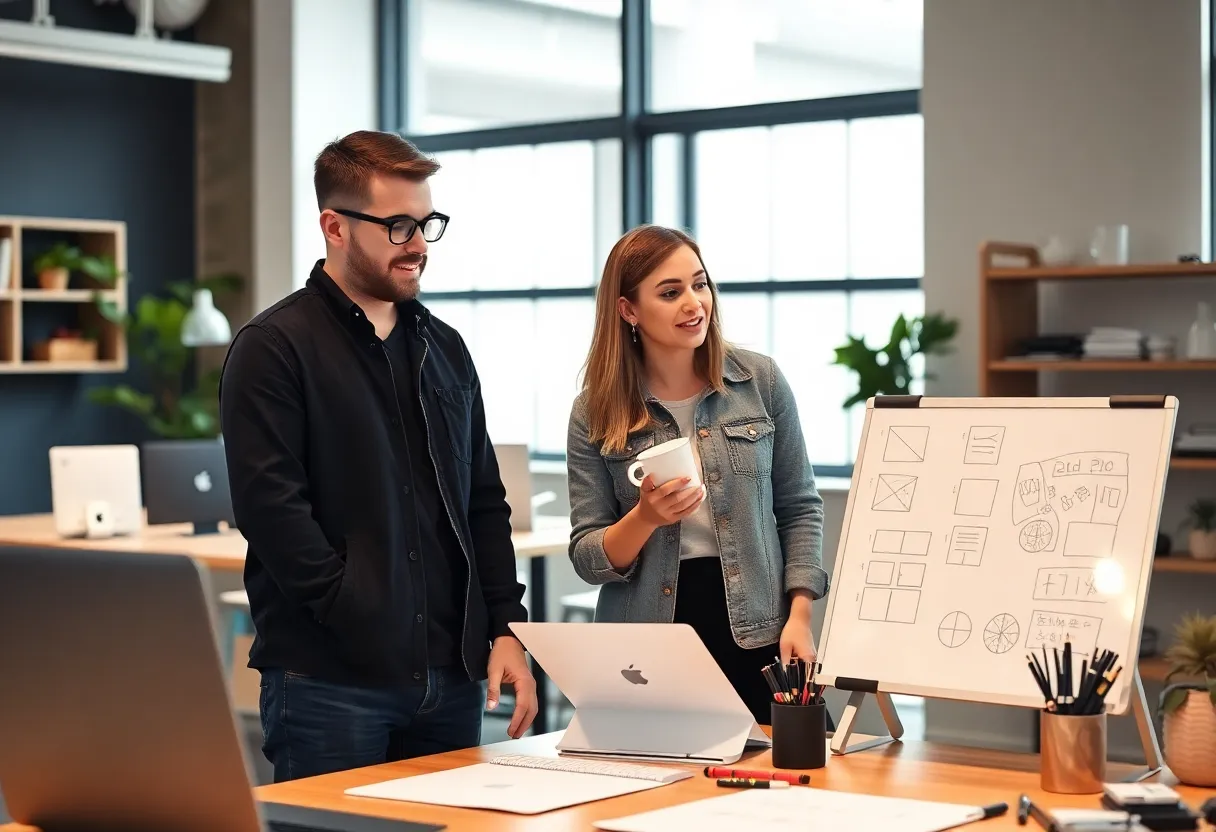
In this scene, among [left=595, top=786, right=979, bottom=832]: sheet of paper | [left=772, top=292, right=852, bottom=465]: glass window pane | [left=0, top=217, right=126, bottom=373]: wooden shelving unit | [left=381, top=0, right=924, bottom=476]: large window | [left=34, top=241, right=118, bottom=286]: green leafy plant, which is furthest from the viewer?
[left=34, top=241, right=118, bottom=286]: green leafy plant

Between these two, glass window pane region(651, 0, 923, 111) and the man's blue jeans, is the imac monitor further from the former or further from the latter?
the man's blue jeans

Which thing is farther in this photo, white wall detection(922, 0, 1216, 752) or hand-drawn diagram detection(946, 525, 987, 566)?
white wall detection(922, 0, 1216, 752)

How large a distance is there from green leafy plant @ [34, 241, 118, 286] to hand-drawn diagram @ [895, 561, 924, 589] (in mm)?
5729

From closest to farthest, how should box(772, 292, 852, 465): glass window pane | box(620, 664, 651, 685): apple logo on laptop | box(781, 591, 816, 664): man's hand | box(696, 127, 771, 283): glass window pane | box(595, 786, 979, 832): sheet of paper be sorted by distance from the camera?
box(595, 786, 979, 832): sheet of paper
box(620, 664, 651, 685): apple logo on laptop
box(781, 591, 816, 664): man's hand
box(772, 292, 852, 465): glass window pane
box(696, 127, 771, 283): glass window pane

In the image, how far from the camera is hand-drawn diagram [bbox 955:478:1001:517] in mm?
2398

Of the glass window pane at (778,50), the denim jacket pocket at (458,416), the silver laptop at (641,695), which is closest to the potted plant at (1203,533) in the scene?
the glass window pane at (778,50)

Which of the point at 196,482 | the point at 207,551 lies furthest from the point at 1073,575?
the point at 196,482

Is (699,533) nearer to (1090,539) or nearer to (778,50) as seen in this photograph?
(1090,539)

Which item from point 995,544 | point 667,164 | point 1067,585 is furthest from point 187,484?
point 1067,585

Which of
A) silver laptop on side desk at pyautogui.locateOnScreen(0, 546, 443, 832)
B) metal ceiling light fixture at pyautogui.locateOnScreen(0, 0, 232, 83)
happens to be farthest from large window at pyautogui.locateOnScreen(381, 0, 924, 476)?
silver laptop on side desk at pyautogui.locateOnScreen(0, 546, 443, 832)

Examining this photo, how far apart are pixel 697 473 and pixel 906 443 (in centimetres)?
35

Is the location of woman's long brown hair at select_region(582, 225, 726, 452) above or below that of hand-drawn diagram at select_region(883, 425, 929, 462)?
above

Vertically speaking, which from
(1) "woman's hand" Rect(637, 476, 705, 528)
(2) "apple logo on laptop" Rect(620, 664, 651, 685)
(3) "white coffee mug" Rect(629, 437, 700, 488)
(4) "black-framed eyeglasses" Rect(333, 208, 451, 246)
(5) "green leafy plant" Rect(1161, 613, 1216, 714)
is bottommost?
(2) "apple logo on laptop" Rect(620, 664, 651, 685)

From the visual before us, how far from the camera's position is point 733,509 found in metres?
2.70
